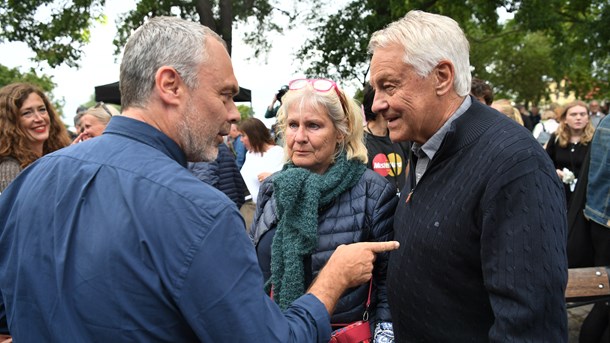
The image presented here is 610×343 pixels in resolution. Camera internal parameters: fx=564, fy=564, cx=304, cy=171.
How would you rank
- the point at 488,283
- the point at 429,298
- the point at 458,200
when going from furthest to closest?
1. the point at 429,298
2. the point at 458,200
3. the point at 488,283

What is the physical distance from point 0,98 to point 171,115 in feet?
10.1

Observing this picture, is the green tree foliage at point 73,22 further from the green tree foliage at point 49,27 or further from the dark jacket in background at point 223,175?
the dark jacket in background at point 223,175

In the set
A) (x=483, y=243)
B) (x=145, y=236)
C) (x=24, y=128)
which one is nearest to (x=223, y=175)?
(x=24, y=128)

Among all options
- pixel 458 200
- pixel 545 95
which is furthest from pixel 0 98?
pixel 545 95

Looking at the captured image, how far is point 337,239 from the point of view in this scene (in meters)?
2.47

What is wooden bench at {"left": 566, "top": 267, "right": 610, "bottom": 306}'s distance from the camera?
10.0ft

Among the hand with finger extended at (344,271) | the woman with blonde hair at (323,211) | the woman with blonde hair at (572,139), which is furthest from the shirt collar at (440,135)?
the woman with blonde hair at (572,139)

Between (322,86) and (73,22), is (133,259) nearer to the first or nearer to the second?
(322,86)

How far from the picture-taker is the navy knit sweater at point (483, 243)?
5.18 ft

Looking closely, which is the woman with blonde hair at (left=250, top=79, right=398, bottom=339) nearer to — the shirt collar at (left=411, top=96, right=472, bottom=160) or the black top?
the shirt collar at (left=411, top=96, right=472, bottom=160)

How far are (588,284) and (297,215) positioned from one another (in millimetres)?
1738

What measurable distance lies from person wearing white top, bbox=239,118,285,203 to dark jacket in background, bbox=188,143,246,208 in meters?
0.23

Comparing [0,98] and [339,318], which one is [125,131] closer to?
[339,318]

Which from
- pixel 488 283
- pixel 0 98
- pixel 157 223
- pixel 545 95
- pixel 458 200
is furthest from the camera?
pixel 545 95
